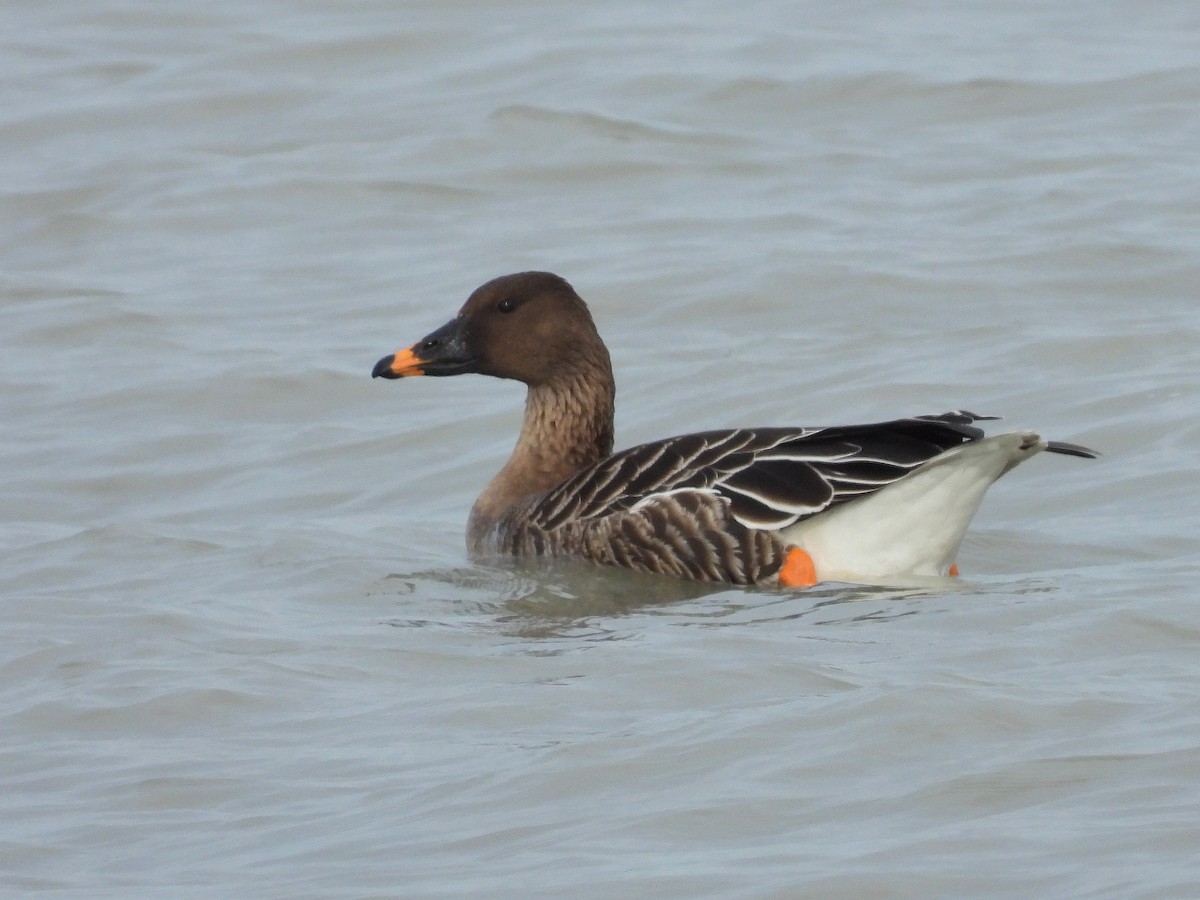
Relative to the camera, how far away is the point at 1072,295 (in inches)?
534

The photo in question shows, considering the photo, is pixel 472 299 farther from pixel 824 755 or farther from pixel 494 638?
pixel 824 755

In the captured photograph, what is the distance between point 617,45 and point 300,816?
15.3 metres

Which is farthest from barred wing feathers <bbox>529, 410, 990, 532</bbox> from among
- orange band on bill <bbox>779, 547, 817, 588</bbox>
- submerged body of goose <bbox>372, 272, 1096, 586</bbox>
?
orange band on bill <bbox>779, 547, 817, 588</bbox>

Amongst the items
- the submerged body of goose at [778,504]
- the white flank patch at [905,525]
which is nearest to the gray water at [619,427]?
the submerged body of goose at [778,504]

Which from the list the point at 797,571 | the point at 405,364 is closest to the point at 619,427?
the point at 405,364

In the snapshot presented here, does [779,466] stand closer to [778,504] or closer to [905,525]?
[778,504]

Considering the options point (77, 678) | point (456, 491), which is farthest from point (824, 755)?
point (456, 491)

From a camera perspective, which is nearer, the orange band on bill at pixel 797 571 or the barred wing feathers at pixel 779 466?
the barred wing feathers at pixel 779 466

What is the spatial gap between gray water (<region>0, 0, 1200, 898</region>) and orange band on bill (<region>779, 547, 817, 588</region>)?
0.21 meters

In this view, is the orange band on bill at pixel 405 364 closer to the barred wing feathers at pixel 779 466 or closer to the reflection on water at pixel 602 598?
the reflection on water at pixel 602 598

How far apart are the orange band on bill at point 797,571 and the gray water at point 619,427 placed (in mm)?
214

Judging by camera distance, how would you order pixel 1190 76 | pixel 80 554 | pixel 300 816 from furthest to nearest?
pixel 1190 76, pixel 80 554, pixel 300 816

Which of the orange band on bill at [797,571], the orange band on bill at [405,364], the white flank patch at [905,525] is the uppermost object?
the orange band on bill at [405,364]

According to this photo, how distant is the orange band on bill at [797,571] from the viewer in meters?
8.74
